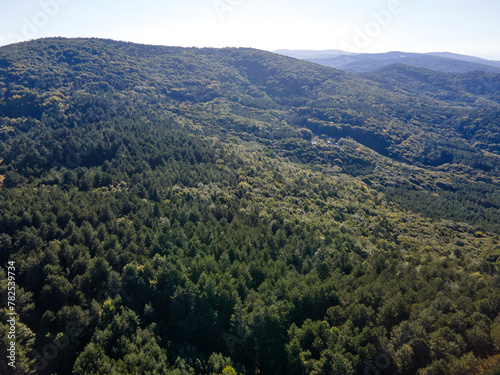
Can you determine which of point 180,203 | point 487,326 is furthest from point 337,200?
point 487,326

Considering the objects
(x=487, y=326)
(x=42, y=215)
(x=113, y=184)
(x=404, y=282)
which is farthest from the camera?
(x=113, y=184)

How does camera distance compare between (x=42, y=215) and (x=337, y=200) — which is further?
(x=337, y=200)

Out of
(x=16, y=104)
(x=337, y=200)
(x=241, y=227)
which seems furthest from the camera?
(x=16, y=104)

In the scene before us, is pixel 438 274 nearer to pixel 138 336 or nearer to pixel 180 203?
pixel 138 336

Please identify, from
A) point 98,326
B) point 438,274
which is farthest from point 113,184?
point 438,274

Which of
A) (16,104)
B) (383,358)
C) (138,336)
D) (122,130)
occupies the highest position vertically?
(16,104)

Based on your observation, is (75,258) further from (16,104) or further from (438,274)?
(16,104)

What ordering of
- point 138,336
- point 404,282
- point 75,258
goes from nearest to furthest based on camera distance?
point 138,336
point 404,282
point 75,258

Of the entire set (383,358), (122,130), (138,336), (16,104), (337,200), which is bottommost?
(337,200)

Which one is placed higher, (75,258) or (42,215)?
(42,215)
